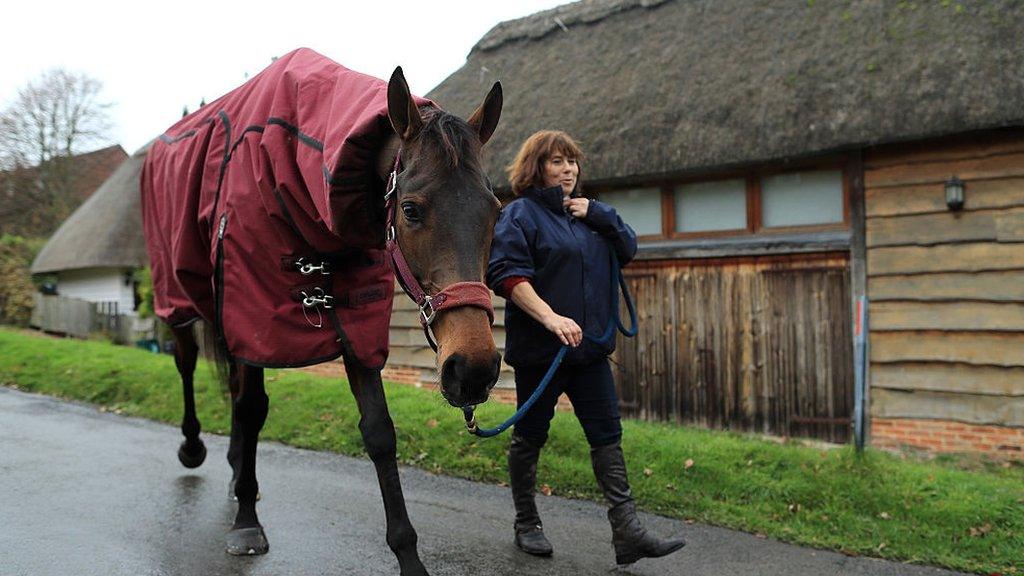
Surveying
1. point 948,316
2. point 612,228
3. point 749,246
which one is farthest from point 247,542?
point 948,316

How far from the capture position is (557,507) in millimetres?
4445

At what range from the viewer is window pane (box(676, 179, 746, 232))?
758 cm

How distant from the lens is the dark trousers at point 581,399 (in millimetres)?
3484

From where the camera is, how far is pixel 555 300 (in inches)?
139

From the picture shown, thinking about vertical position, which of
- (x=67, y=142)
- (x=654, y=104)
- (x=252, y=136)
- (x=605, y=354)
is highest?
(x=67, y=142)

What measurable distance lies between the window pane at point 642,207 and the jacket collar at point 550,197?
Answer: 4627mm

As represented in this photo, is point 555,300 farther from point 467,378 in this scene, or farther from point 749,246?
point 749,246

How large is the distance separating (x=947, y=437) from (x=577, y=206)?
465cm

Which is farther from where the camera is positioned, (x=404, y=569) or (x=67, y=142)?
(x=67, y=142)

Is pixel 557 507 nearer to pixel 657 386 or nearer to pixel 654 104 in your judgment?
pixel 657 386

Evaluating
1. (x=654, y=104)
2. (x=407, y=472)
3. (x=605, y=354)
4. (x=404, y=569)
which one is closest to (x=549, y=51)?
(x=654, y=104)

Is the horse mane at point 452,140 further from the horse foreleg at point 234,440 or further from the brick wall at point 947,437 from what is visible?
the brick wall at point 947,437

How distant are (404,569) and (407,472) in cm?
233

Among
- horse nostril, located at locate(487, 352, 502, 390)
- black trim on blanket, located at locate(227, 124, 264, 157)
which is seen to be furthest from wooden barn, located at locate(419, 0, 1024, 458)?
black trim on blanket, located at locate(227, 124, 264, 157)
